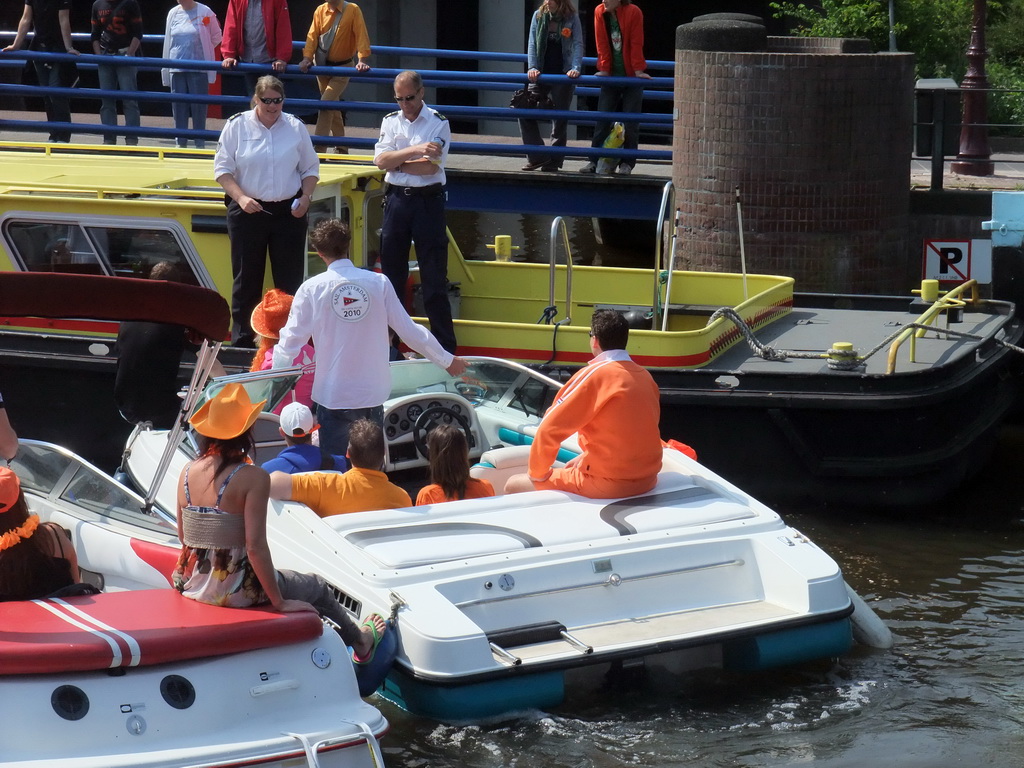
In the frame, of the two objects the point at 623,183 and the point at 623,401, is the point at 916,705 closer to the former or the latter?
the point at 623,401

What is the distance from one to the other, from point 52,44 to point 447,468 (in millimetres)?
10401

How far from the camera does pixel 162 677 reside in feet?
15.3

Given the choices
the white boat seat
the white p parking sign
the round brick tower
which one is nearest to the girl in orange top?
the white boat seat

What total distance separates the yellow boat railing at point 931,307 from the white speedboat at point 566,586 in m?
2.24

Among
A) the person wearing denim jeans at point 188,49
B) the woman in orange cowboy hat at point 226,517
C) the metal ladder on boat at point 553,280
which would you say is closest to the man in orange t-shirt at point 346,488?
the woman in orange cowboy hat at point 226,517

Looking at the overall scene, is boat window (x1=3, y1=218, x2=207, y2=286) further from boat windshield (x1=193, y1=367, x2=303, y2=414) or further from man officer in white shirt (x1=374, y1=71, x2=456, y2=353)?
boat windshield (x1=193, y1=367, x2=303, y2=414)

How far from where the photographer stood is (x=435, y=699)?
5324 mm

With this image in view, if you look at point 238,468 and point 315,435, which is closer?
point 238,468

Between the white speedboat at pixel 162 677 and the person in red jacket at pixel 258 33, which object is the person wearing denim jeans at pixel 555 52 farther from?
the white speedboat at pixel 162 677

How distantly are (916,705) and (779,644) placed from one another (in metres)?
0.74

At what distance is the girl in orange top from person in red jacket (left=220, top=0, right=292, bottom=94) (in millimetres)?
7998

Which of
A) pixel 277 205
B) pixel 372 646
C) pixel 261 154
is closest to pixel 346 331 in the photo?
pixel 372 646

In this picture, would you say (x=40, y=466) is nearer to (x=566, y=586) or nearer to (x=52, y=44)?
(x=566, y=586)

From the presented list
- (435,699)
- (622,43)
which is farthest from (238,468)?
(622,43)
